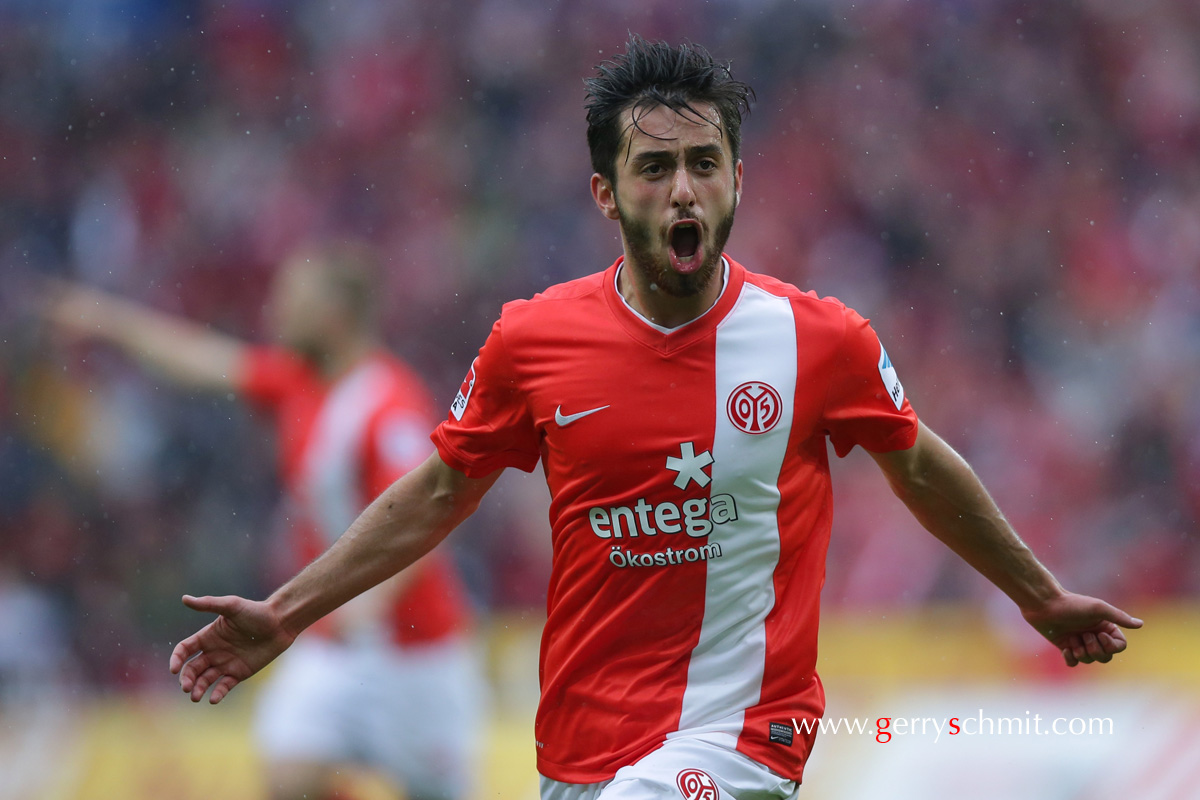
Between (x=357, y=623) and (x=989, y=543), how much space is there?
2.89 metres

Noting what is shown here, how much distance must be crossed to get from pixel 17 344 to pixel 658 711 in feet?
28.1

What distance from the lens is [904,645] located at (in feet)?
25.6

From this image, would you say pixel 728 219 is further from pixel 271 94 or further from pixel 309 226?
pixel 271 94

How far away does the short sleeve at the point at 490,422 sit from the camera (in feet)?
10.9

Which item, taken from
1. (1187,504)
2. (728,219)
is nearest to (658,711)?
(728,219)

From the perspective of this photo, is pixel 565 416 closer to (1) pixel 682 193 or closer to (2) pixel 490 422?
(2) pixel 490 422

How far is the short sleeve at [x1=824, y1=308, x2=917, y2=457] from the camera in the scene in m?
3.22

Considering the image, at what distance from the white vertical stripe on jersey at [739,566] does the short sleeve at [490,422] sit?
47 cm

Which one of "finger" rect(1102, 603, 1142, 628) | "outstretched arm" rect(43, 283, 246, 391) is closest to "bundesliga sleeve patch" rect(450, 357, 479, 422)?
"finger" rect(1102, 603, 1142, 628)

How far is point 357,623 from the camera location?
18.4 feet

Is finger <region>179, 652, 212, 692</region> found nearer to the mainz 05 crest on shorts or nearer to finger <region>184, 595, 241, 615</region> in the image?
finger <region>184, 595, 241, 615</region>

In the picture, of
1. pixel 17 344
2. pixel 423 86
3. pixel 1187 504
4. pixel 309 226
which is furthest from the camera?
pixel 423 86

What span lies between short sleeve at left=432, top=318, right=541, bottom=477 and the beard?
1.18 ft

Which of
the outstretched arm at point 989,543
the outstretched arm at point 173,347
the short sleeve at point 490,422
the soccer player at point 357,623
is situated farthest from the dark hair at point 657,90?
the outstretched arm at point 173,347
